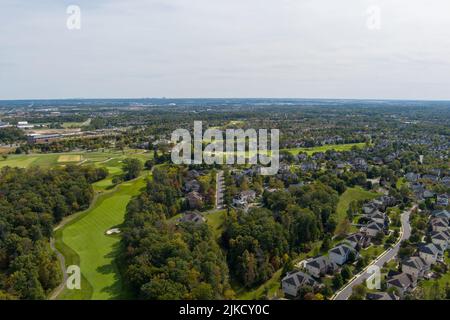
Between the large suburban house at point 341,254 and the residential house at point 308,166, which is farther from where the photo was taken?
the residential house at point 308,166

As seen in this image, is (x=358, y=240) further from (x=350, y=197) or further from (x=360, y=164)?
(x=360, y=164)

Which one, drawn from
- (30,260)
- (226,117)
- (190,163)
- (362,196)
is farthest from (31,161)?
(226,117)

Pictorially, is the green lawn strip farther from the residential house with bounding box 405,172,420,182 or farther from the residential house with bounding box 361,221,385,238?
the residential house with bounding box 405,172,420,182

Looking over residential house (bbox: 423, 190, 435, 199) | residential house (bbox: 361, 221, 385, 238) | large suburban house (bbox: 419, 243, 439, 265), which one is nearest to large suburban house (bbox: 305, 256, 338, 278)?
large suburban house (bbox: 419, 243, 439, 265)

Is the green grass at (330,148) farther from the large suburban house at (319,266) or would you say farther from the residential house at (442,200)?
the large suburban house at (319,266)

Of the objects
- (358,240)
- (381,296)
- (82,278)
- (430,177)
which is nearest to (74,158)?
(82,278)

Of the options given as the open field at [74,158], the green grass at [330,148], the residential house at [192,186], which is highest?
the green grass at [330,148]

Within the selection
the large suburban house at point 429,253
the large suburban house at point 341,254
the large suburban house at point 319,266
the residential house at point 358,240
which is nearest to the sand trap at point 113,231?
the large suburban house at point 319,266
